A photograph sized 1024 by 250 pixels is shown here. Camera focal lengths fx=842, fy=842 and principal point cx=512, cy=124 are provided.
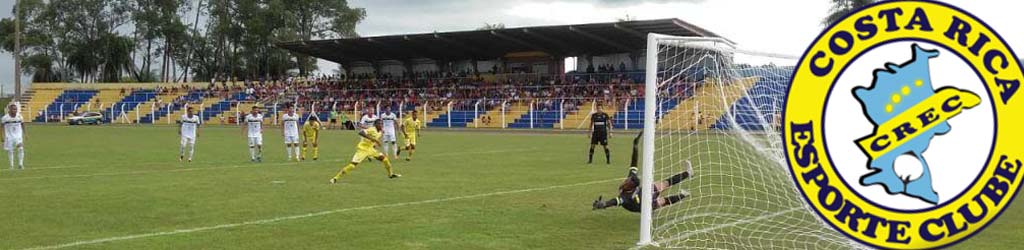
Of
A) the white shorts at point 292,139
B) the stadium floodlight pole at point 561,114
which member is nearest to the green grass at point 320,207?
the white shorts at point 292,139

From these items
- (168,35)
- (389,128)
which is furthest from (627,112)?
(168,35)

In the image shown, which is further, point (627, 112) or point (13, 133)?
point (627, 112)

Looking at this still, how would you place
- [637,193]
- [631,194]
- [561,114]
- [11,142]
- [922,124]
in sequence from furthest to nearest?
1. [561,114]
2. [11,142]
3. [631,194]
4. [637,193]
5. [922,124]

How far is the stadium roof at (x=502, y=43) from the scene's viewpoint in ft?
144

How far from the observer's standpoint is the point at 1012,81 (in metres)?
2.69

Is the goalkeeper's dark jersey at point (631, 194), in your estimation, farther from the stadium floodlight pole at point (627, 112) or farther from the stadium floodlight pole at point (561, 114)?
the stadium floodlight pole at point (561, 114)

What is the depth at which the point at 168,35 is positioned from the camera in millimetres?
84875

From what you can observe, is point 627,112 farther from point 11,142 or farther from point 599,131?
point 11,142

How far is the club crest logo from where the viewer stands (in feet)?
8.75

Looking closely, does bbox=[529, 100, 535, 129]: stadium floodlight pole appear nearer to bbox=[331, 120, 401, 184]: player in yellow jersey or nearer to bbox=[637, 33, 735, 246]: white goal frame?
bbox=[331, 120, 401, 184]: player in yellow jersey

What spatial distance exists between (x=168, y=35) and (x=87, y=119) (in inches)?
1016

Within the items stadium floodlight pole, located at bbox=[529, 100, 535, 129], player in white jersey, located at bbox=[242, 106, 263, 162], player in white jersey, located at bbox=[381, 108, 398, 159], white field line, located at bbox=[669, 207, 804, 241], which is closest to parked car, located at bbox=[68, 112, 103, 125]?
stadium floodlight pole, located at bbox=[529, 100, 535, 129]

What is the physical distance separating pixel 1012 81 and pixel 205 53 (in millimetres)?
91390

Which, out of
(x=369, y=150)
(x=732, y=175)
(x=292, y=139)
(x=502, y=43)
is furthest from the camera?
(x=502, y=43)
